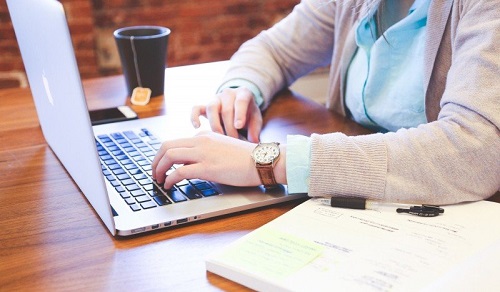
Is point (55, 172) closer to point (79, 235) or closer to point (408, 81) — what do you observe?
point (79, 235)

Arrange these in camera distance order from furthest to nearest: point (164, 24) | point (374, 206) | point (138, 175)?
point (164, 24), point (138, 175), point (374, 206)

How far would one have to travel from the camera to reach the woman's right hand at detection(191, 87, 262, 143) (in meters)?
1.15

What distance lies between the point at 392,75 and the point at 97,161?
623mm

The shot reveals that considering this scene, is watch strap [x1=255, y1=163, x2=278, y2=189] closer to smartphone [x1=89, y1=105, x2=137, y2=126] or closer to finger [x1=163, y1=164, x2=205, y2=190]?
finger [x1=163, y1=164, x2=205, y2=190]

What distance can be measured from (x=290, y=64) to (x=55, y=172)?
1.92 feet

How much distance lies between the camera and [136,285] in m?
0.71

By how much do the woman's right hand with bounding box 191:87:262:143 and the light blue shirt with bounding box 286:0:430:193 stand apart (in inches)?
8.0

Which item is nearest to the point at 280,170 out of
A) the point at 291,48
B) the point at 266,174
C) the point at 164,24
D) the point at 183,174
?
the point at 266,174

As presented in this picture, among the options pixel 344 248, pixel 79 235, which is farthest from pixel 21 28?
pixel 344 248

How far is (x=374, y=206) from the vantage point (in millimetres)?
860

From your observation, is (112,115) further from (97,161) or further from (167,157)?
(97,161)

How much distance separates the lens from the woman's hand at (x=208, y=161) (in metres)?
0.90

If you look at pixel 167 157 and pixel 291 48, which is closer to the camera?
pixel 167 157

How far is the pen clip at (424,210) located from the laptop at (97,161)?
0.15 meters
